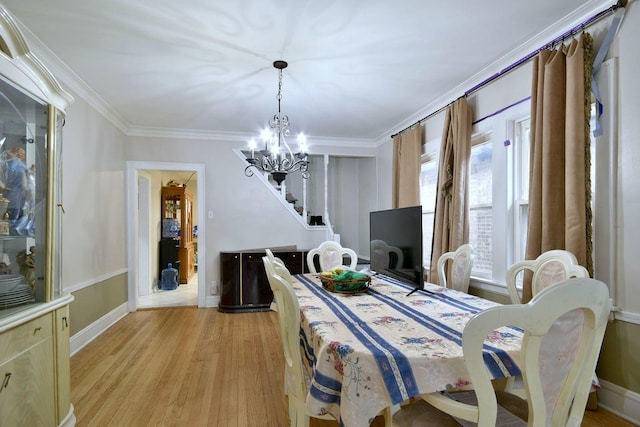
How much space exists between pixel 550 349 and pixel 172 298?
222 inches

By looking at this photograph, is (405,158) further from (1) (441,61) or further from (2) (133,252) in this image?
(2) (133,252)

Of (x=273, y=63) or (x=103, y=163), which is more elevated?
(x=273, y=63)

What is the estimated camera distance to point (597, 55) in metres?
2.11

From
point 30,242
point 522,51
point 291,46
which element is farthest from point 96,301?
point 522,51

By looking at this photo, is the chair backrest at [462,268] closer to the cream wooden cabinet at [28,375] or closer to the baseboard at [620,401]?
the baseboard at [620,401]

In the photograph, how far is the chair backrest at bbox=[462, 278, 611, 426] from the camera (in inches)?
34.8

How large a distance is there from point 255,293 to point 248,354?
152 centimetres

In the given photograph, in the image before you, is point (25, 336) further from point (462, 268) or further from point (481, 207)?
point (481, 207)

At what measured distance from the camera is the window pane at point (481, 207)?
321cm

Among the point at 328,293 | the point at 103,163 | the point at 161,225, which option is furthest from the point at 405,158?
the point at 161,225

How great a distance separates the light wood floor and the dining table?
0.88 meters

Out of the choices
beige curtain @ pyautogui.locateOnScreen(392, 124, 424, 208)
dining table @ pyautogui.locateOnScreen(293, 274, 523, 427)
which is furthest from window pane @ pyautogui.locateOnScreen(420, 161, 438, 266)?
dining table @ pyautogui.locateOnScreen(293, 274, 523, 427)

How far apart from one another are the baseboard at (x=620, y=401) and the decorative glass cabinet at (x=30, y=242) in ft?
10.2

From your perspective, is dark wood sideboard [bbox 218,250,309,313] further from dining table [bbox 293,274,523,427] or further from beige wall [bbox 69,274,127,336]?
dining table [bbox 293,274,523,427]
